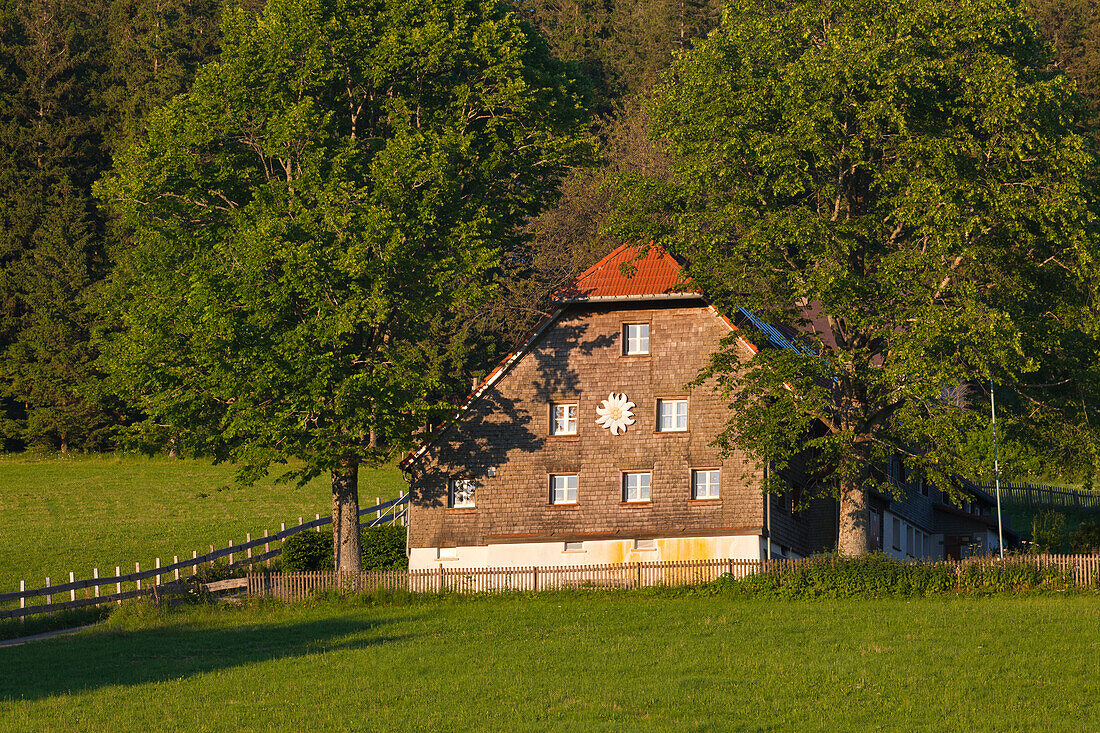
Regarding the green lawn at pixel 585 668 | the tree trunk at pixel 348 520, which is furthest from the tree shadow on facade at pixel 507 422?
the green lawn at pixel 585 668

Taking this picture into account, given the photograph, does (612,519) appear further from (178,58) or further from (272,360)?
(178,58)

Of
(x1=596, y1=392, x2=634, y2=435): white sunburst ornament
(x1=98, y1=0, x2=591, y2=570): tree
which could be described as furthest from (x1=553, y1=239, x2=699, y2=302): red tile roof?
(x1=596, y1=392, x2=634, y2=435): white sunburst ornament

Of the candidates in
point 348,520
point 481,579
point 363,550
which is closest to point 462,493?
point 348,520

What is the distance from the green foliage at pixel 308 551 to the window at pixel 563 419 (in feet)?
30.8

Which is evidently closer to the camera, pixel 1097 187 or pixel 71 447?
pixel 1097 187

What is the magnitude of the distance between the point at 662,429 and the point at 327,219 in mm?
12809

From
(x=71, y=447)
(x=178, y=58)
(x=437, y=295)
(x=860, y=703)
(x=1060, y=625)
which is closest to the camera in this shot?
(x=860, y=703)

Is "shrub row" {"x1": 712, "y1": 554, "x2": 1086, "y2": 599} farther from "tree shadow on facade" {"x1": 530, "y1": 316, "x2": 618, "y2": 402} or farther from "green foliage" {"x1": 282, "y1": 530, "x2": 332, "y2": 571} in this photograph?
"green foliage" {"x1": 282, "y1": 530, "x2": 332, "y2": 571}

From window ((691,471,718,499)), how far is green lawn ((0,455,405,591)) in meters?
16.7

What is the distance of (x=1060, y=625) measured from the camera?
31359mm

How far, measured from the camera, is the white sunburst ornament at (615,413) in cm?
4416

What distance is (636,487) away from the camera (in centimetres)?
4397

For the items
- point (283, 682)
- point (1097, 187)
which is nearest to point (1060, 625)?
point (1097, 187)

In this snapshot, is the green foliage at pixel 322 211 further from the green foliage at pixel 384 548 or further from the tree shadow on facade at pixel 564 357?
the green foliage at pixel 384 548
